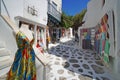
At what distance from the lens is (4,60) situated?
3328 mm

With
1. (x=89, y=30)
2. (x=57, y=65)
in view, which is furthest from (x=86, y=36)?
(x=57, y=65)

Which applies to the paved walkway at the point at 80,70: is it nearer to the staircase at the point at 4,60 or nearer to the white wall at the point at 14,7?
the staircase at the point at 4,60

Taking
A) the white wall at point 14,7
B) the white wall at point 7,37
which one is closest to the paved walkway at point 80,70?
the white wall at point 7,37

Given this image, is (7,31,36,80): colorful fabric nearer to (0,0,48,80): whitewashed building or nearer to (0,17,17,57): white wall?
(0,0,48,80): whitewashed building

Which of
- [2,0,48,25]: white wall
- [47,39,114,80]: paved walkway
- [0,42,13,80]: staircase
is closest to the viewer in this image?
[0,42,13,80]: staircase

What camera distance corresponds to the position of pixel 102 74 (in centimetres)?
486

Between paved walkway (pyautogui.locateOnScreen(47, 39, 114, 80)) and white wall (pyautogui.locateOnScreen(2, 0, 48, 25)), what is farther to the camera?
white wall (pyautogui.locateOnScreen(2, 0, 48, 25))

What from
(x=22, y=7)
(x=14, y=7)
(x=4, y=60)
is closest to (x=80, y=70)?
(x=4, y=60)

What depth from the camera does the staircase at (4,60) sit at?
3228mm

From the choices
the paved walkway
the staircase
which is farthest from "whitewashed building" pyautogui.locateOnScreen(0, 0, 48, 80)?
the paved walkway

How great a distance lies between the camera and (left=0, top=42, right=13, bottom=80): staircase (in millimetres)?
3228

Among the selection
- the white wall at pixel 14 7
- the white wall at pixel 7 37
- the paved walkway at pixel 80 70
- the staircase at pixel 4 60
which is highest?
the white wall at pixel 14 7

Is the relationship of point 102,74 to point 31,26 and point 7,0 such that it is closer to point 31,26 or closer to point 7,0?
point 31,26

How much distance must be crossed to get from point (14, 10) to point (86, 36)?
608cm
